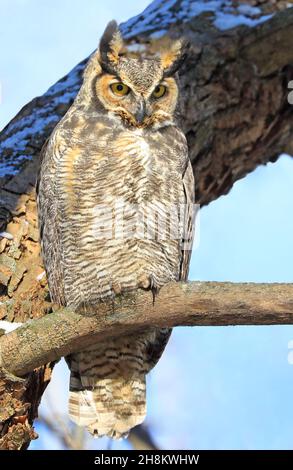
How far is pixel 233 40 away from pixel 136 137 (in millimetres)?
1213

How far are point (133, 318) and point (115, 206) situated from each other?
451 millimetres

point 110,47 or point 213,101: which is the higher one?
point 213,101

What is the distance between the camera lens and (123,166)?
9.94ft

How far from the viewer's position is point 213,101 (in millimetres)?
4027

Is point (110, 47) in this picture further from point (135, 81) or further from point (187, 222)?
point (187, 222)

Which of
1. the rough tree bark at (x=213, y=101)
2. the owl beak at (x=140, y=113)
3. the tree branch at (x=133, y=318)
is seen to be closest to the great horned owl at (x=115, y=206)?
the owl beak at (x=140, y=113)

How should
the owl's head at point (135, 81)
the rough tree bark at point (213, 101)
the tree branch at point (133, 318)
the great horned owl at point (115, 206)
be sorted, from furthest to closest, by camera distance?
the rough tree bark at point (213, 101) < the owl's head at point (135, 81) < the great horned owl at point (115, 206) < the tree branch at point (133, 318)

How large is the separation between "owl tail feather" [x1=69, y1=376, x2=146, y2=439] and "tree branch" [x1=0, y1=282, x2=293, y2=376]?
0.48 metres

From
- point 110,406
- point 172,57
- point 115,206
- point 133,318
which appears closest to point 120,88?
point 172,57

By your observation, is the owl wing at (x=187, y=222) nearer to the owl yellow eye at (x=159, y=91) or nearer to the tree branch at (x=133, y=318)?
the owl yellow eye at (x=159, y=91)

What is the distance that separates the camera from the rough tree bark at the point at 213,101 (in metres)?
3.60

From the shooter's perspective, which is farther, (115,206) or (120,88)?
(120,88)

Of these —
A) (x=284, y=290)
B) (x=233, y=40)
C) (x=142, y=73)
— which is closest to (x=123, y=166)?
(x=142, y=73)

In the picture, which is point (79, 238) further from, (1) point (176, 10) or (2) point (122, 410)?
(1) point (176, 10)
